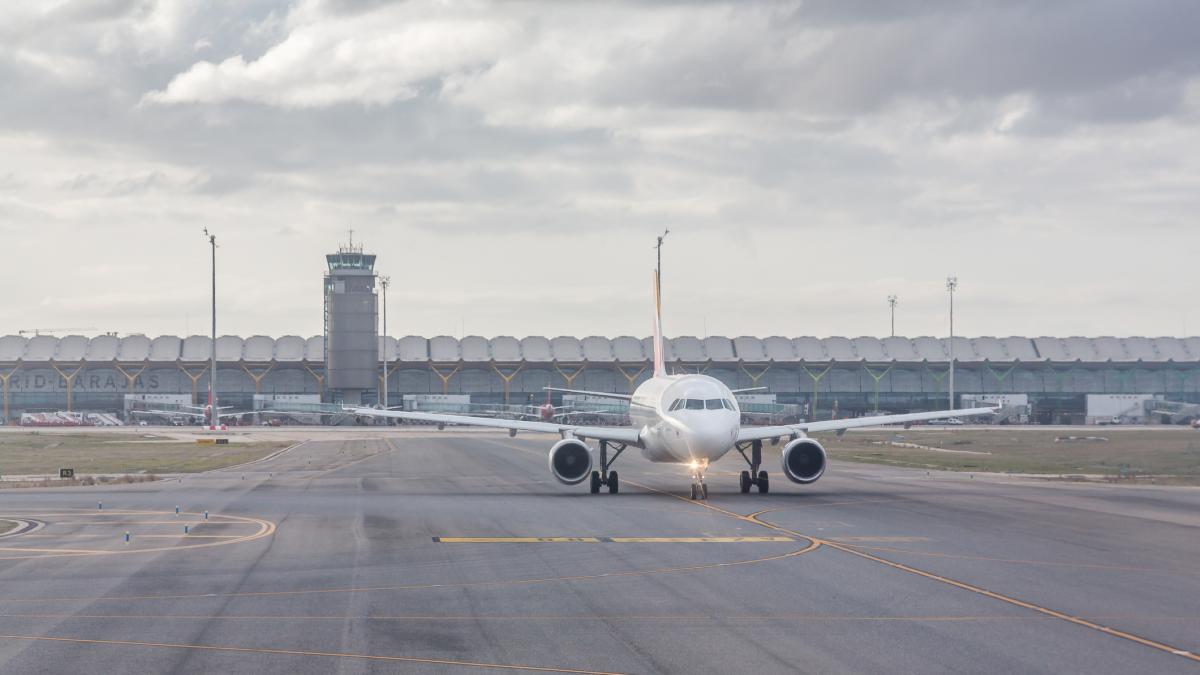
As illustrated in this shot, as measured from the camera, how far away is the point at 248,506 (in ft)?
138

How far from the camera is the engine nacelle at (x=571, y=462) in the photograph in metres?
46.5

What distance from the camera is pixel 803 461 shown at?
46.3 m

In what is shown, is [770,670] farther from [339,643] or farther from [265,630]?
[265,630]

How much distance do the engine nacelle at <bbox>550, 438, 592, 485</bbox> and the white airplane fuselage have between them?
255cm

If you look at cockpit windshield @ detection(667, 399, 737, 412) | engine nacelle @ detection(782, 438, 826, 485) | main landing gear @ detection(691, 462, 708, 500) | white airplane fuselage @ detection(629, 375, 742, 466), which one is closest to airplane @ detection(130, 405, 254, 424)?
white airplane fuselage @ detection(629, 375, 742, 466)

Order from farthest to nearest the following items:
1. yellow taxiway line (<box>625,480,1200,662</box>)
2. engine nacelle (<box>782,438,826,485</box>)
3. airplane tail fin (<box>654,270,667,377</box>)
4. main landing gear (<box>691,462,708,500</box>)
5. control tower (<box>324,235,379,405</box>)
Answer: control tower (<box>324,235,379,405</box>)
airplane tail fin (<box>654,270,667,377</box>)
engine nacelle (<box>782,438,826,485</box>)
main landing gear (<box>691,462,708,500</box>)
yellow taxiway line (<box>625,480,1200,662</box>)

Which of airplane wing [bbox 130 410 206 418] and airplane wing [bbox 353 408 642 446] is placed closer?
airplane wing [bbox 353 408 642 446]

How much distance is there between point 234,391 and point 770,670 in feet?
547

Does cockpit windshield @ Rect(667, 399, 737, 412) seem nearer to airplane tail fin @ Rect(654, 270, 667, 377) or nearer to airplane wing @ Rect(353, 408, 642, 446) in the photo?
airplane wing @ Rect(353, 408, 642, 446)

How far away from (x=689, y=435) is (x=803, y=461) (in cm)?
671

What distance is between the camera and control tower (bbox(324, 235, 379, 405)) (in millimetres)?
153375

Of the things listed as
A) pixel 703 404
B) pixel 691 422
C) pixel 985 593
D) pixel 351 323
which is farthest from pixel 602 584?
pixel 351 323

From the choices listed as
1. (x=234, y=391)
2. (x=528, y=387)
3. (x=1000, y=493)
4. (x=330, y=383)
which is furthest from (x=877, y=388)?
(x=1000, y=493)

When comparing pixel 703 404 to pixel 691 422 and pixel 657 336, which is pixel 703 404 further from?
pixel 657 336
